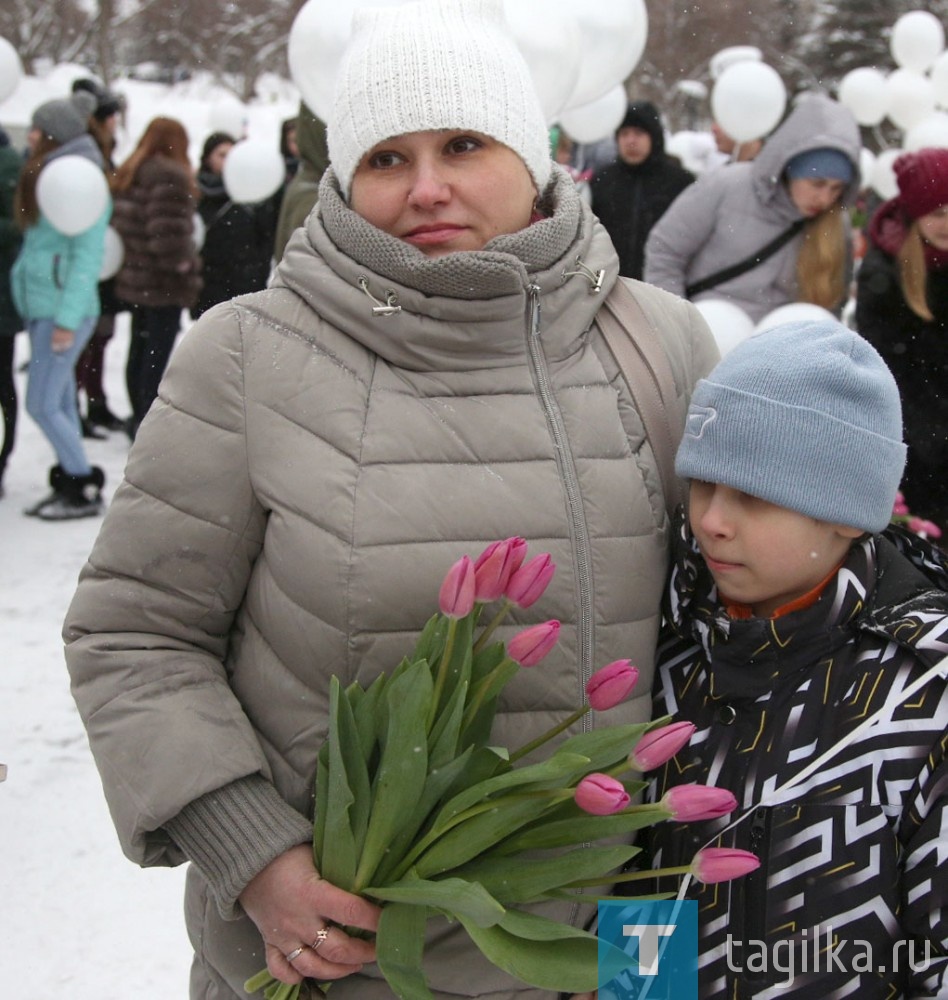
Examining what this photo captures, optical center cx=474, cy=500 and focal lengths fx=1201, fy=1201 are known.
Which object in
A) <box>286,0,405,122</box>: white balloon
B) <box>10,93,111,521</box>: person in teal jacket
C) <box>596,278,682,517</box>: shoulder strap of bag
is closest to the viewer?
<box>596,278,682,517</box>: shoulder strap of bag

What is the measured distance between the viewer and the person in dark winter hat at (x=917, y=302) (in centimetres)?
407

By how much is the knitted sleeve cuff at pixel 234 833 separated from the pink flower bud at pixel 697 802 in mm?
425

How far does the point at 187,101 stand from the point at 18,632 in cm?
2716

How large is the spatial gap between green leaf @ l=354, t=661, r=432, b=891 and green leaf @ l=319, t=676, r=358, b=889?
2 centimetres

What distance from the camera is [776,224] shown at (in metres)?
4.39

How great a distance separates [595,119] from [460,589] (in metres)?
6.55

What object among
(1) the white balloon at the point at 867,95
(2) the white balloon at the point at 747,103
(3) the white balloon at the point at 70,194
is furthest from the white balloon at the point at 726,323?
(1) the white balloon at the point at 867,95

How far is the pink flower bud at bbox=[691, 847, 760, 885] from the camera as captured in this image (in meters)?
1.22

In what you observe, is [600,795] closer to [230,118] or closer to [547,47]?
[547,47]

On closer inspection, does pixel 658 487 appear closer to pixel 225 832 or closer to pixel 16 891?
pixel 225 832

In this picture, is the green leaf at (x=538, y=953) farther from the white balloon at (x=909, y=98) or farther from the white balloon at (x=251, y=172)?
the white balloon at (x=909, y=98)

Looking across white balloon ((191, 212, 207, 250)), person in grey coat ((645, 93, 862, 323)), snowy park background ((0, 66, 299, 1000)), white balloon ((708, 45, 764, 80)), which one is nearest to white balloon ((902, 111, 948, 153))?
person in grey coat ((645, 93, 862, 323))

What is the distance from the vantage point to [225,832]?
135 centimetres

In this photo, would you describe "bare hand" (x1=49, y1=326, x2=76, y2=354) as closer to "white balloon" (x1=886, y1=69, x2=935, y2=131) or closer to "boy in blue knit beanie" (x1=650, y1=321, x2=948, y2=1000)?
"boy in blue knit beanie" (x1=650, y1=321, x2=948, y2=1000)
